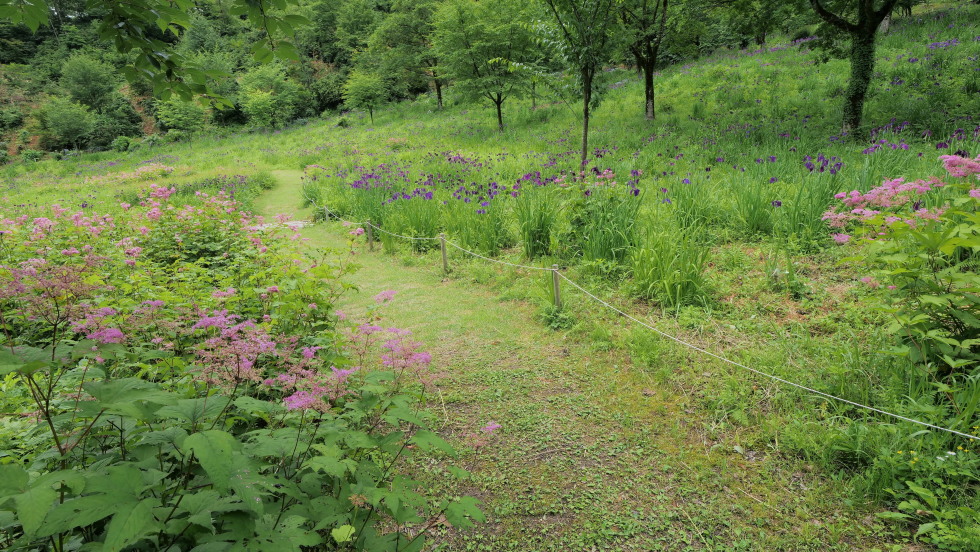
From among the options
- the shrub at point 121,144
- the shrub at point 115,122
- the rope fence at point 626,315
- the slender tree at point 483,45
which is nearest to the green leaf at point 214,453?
the rope fence at point 626,315

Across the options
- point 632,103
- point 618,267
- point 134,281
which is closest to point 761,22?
point 632,103

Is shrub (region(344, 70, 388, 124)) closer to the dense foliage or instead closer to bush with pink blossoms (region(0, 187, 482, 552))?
the dense foliage

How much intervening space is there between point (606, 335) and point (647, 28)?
11.8m

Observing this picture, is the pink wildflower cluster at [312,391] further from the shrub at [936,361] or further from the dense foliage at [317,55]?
the shrub at [936,361]

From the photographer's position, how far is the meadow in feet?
5.17

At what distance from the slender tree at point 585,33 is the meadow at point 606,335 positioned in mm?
1843

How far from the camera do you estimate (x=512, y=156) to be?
11.9m

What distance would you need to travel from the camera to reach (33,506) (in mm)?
974

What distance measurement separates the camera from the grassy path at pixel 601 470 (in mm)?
2117

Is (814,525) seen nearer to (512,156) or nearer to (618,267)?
(618,267)

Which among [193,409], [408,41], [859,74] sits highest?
[408,41]

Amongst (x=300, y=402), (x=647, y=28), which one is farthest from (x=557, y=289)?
(x=647, y=28)

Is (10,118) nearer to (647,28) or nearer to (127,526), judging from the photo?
(647,28)

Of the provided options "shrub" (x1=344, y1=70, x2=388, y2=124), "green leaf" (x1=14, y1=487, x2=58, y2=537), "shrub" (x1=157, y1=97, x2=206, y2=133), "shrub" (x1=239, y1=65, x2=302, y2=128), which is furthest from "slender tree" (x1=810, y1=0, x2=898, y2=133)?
"shrub" (x1=157, y1=97, x2=206, y2=133)
